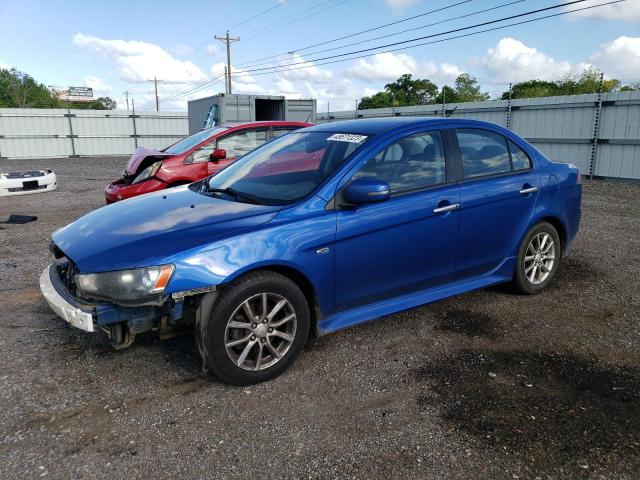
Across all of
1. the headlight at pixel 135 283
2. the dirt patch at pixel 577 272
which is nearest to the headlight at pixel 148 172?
the headlight at pixel 135 283

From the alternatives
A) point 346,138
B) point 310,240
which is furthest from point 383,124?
point 310,240

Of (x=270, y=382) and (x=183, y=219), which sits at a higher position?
(x=183, y=219)

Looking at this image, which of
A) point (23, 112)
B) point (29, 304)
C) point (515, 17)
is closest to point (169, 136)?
point (23, 112)

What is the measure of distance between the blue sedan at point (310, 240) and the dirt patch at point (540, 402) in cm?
67

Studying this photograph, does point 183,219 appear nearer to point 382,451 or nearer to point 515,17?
point 382,451

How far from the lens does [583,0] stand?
48.3 ft

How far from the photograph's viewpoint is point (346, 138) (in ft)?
12.4

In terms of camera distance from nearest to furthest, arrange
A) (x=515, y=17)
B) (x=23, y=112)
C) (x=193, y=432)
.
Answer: (x=193, y=432)
(x=515, y=17)
(x=23, y=112)

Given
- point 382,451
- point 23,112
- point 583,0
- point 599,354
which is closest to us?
point 382,451

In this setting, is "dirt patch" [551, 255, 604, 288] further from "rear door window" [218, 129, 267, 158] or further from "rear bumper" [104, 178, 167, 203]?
"rear bumper" [104, 178, 167, 203]

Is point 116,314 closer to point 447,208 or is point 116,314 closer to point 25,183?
point 447,208

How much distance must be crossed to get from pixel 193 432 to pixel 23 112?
86.0 feet

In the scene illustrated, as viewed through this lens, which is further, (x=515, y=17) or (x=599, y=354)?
(x=515, y=17)

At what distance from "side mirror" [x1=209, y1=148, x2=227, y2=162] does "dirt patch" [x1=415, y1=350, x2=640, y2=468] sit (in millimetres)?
4857
